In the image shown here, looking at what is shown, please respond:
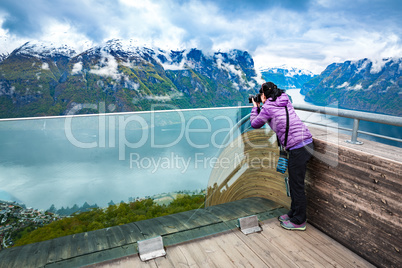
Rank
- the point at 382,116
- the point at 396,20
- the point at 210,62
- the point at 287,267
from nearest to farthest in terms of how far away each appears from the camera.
Result: the point at 287,267, the point at 382,116, the point at 210,62, the point at 396,20

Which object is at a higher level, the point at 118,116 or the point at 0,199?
the point at 118,116

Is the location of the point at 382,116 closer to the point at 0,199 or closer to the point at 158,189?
the point at 158,189

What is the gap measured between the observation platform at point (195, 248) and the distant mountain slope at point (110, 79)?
A: 3732 centimetres

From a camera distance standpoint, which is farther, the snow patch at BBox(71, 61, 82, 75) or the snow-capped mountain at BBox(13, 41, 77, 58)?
the snow-capped mountain at BBox(13, 41, 77, 58)

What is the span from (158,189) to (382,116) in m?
3.26

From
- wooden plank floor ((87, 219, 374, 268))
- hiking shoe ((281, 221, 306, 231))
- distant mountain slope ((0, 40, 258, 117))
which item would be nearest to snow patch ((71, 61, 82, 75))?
distant mountain slope ((0, 40, 258, 117))

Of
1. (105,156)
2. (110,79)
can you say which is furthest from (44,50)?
(105,156)

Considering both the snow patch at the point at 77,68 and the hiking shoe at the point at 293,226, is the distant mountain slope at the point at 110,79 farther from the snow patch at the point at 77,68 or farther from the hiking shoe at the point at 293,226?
the hiking shoe at the point at 293,226

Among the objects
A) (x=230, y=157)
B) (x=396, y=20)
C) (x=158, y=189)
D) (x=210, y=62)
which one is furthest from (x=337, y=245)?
(x=396, y=20)

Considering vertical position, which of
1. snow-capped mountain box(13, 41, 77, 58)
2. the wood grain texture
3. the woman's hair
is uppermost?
snow-capped mountain box(13, 41, 77, 58)

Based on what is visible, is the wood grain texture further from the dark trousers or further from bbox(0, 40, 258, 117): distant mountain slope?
bbox(0, 40, 258, 117): distant mountain slope

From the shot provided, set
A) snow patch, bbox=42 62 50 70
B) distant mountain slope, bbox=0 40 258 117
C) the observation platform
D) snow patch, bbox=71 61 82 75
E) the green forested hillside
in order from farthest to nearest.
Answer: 1. snow patch, bbox=42 62 50 70
2. snow patch, bbox=71 61 82 75
3. distant mountain slope, bbox=0 40 258 117
4. the green forested hillside
5. the observation platform

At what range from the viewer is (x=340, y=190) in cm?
170

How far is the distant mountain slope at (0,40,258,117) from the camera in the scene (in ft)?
170
